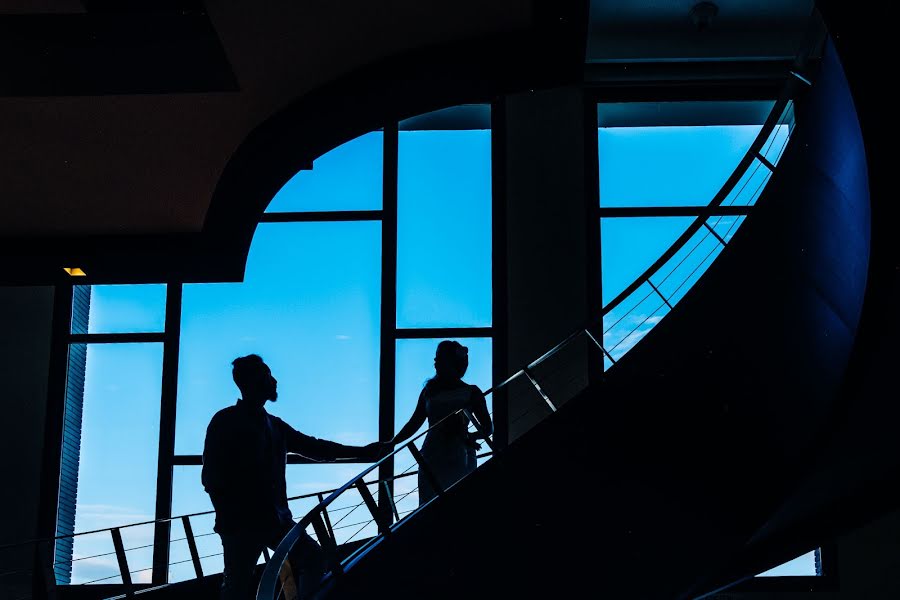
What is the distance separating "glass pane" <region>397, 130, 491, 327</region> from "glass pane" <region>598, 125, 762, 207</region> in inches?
56.4

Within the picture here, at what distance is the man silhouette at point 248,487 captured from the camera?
5.50 metres

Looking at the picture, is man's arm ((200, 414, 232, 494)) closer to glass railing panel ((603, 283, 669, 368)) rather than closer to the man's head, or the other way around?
the man's head

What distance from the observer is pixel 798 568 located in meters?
10.4

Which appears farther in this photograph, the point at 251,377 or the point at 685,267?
the point at 685,267

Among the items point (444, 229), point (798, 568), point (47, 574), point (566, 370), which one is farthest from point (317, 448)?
point (798, 568)

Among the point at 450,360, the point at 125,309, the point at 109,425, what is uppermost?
the point at 125,309

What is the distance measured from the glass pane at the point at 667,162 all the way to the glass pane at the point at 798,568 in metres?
4.02

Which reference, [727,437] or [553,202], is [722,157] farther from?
[727,437]

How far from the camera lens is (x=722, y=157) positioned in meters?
11.8

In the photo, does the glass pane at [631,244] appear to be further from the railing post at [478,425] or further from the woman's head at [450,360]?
the railing post at [478,425]

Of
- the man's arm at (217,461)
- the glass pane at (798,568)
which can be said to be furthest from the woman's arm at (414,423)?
the glass pane at (798,568)

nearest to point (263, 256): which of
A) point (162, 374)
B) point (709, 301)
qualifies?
point (162, 374)

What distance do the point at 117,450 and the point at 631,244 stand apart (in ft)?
20.4

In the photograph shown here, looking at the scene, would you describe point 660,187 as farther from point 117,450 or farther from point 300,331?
point 117,450
